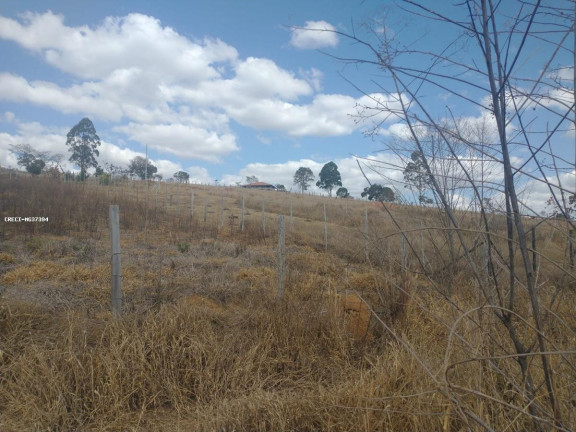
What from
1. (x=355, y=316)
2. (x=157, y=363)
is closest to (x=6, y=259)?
(x=157, y=363)

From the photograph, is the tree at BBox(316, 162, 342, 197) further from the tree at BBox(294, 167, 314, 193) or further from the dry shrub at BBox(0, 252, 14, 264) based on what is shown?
the dry shrub at BBox(0, 252, 14, 264)

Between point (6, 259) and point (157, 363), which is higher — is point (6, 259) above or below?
above

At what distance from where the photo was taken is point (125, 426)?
312cm

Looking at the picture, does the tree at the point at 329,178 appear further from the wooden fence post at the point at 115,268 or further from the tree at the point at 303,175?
the wooden fence post at the point at 115,268

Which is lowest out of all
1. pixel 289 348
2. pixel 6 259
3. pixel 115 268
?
pixel 289 348

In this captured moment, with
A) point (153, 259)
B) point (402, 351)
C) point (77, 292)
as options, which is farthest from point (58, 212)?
point (402, 351)

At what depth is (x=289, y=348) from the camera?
4242 millimetres

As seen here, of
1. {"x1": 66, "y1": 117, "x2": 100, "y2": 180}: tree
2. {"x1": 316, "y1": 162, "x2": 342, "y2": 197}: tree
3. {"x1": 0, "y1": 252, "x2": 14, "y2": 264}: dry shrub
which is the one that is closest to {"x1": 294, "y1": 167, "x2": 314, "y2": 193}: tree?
{"x1": 316, "y1": 162, "x2": 342, "y2": 197}: tree

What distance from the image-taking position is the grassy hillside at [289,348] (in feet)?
7.02

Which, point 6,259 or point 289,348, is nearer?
point 289,348

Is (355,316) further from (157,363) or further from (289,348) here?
(157,363)

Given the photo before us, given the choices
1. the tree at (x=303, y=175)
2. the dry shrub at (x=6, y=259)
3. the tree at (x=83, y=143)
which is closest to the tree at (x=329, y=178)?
the tree at (x=303, y=175)

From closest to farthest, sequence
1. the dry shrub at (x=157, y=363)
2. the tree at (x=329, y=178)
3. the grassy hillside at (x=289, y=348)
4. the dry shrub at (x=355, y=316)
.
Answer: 1. the grassy hillside at (x=289, y=348)
2. the dry shrub at (x=157, y=363)
3. the dry shrub at (x=355, y=316)
4. the tree at (x=329, y=178)

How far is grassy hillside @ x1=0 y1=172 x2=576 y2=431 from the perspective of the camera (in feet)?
7.02
